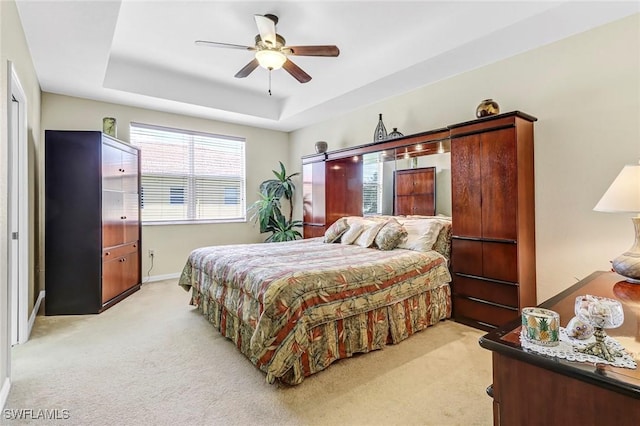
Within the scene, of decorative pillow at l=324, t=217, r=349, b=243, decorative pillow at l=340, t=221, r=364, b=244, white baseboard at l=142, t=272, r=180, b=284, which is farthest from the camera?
white baseboard at l=142, t=272, r=180, b=284

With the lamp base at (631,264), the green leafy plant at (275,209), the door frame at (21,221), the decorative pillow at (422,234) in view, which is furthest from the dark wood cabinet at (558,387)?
the green leafy plant at (275,209)

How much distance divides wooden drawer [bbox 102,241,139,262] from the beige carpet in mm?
888

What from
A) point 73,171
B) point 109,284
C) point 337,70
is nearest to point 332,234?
point 337,70

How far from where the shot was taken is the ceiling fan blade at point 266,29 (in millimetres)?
2479

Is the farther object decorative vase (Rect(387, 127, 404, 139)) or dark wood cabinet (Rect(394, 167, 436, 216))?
decorative vase (Rect(387, 127, 404, 139))

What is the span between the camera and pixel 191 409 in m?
1.84

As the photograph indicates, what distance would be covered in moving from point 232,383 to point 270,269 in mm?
801

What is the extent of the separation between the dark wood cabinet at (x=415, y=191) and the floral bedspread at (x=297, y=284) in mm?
765

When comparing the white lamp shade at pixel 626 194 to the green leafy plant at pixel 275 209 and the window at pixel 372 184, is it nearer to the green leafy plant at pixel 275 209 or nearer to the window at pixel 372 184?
the window at pixel 372 184

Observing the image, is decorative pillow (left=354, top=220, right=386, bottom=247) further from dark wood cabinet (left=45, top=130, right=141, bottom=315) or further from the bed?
dark wood cabinet (left=45, top=130, right=141, bottom=315)

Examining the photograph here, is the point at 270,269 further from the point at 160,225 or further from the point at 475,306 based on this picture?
the point at 160,225

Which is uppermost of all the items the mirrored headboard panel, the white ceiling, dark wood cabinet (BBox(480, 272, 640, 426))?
the white ceiling

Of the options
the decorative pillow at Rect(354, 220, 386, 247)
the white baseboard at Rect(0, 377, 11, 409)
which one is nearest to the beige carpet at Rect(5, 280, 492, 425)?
the white baseboard at Rect(0, 377, 11, 409)

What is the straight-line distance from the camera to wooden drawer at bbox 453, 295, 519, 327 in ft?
9.30
